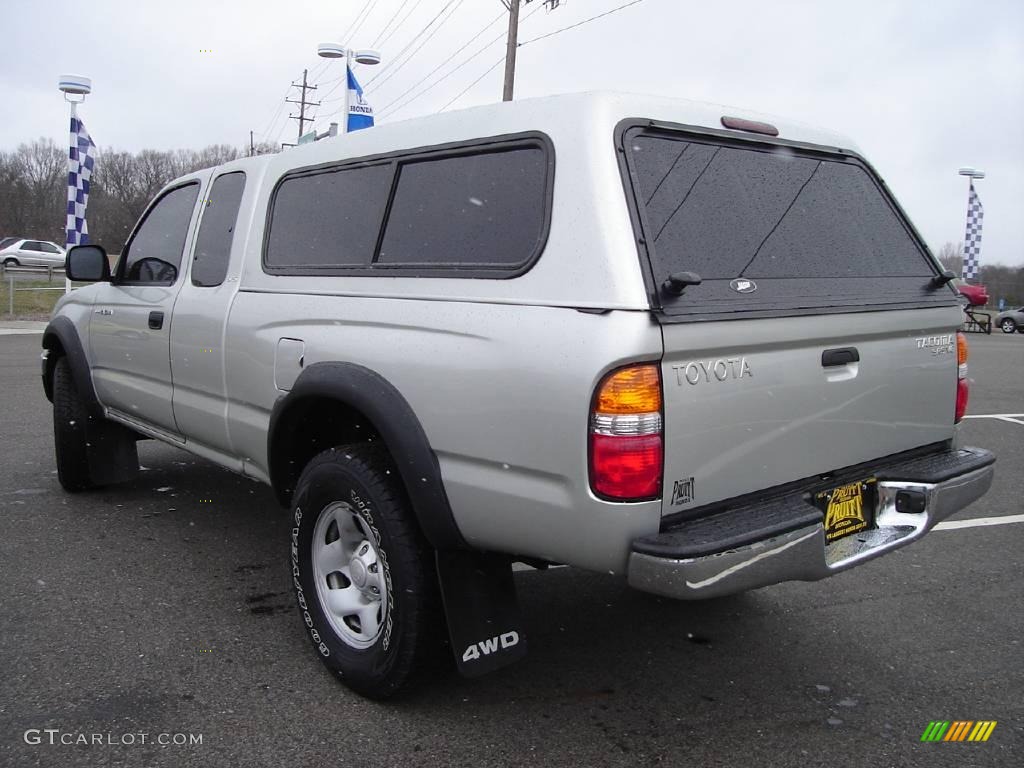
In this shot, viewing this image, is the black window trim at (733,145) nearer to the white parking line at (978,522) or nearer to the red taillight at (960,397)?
the red taillight at (960,397)

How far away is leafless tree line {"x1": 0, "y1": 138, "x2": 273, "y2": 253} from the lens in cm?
4661

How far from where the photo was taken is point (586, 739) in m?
2.74

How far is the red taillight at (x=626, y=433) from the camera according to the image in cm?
229

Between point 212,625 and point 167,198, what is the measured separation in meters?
2.45

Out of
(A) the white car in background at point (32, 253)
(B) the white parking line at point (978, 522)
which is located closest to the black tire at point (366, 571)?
(B) the white parking line at point (978, 522)

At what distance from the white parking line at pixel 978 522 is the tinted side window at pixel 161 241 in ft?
14.6

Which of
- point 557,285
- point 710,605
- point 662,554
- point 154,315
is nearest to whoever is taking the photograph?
point 662,554

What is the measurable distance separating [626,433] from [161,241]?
10.9ft

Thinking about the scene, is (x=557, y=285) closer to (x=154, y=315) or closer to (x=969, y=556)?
(x=154, y=315)

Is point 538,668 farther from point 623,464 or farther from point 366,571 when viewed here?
point 623,464

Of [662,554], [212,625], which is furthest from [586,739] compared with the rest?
[212,625]

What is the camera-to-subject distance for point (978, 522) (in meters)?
5.20

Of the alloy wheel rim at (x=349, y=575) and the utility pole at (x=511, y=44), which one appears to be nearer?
the alloy wheel rim at (x=349, y=575)

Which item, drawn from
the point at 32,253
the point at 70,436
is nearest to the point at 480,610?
the point at 70,436
